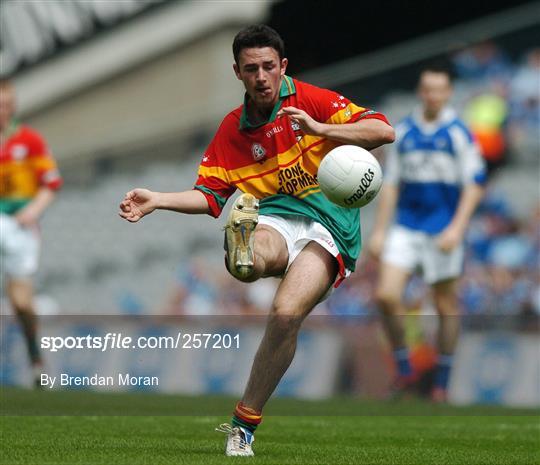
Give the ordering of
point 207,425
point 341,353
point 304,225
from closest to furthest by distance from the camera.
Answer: point 304,225 → point 207,425 → point 341,353

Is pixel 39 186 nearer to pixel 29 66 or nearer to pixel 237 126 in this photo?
pixel 237 126

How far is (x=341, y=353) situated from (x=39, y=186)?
10.6ft

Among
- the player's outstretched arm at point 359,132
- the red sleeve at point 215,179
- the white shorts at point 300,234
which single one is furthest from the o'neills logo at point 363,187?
the red sleeve at point 215,179

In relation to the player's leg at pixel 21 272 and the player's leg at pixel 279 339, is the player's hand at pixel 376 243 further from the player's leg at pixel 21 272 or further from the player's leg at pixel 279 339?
the player's leg at pixel 279 339

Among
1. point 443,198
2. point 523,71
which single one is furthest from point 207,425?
point 523,71

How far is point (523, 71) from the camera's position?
15391mm

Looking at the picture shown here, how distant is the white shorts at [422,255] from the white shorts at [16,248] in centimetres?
309

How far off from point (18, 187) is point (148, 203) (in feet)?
19.0

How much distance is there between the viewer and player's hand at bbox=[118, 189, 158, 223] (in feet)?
20.6

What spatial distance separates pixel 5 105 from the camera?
11.7 m

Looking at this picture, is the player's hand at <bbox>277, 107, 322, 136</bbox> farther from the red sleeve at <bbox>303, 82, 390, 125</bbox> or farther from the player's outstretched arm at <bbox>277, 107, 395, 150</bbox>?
the red sleeve at <bbox>303, 82, 390, 125</bbox>

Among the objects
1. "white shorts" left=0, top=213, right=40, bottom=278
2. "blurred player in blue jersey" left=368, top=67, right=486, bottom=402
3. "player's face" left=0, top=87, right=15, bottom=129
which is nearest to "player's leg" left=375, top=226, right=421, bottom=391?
"blurred player in blue jersey" left=368, top=67, right=486, bottom=402

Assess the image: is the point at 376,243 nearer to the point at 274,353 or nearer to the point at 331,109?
the point at 331,109

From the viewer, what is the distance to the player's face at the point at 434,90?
1125 cm
